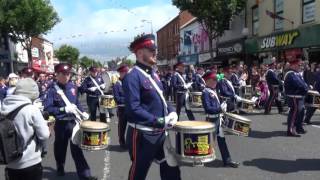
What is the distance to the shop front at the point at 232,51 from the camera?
105ft

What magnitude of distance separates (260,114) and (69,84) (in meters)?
10.1

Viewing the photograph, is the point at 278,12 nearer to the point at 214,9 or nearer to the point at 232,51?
the point at 214,9

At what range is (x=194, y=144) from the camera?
207 inches

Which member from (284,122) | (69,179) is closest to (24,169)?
(69,179)

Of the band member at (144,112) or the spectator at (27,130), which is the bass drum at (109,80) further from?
the spectator at (27,130)

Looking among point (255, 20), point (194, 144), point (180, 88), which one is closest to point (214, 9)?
point (255, 20)

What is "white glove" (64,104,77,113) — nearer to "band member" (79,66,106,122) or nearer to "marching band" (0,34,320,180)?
"marching band" (0,34,320,180)

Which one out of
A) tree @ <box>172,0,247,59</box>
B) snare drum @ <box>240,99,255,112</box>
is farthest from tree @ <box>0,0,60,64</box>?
snare drum @ <box>240,99,255,112</box>

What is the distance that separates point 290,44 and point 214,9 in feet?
28.7

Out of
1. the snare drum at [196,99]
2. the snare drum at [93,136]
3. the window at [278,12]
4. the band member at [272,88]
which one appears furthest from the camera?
the window at [278,12]

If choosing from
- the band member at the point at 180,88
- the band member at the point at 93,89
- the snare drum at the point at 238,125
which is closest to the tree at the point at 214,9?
the band member at the point at 180,88

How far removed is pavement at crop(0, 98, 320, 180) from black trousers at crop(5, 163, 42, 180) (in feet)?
9.38

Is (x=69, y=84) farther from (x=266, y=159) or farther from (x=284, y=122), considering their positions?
(x=284, y=122)

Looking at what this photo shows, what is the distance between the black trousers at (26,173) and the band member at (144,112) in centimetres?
96
